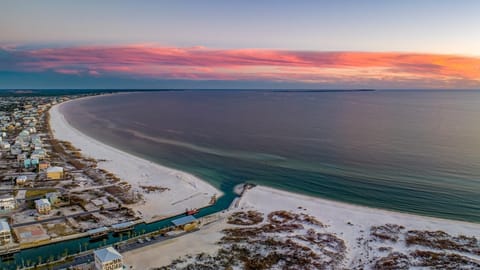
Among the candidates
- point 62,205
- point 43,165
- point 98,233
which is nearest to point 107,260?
point 98,233

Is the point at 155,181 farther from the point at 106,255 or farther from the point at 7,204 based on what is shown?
the point at 106,255

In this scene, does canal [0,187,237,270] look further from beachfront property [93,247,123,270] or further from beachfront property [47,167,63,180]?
beachfront property [47,167,63,180]

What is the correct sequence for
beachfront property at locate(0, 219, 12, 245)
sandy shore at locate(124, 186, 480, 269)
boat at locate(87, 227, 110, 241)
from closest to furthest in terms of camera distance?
sandy shore at locate(124, 186, 480, 269) < beachfront property at locate(0, 219, 12, 245) < boat at locate(87, 227, 110, 241)

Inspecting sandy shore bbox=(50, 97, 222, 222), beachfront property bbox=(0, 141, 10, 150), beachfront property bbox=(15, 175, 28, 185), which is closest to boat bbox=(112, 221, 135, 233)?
sandy shore bbox=(50, 97, 222, 222)

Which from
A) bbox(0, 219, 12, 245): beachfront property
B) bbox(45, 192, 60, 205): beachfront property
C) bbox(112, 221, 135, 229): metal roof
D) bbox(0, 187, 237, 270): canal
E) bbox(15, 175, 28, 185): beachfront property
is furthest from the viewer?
bbox(15, 175, 28, 185): beachfront property

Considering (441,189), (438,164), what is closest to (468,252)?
(441,189)

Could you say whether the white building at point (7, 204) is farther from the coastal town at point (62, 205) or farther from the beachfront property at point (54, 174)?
the beachfront property at point (54, 174)
